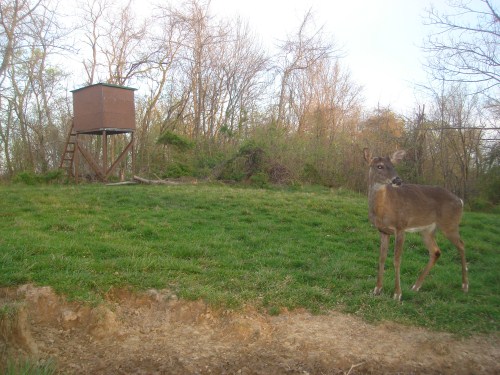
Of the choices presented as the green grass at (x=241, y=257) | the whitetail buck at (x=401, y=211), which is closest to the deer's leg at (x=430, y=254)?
the whitetail buck at (x=401, y=211)

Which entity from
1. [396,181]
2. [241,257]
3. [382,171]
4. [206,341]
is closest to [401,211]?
[396,181]

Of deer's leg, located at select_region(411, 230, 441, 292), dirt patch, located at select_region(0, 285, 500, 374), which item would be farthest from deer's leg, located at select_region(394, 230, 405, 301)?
dirt patch, located at select_region(0, 285, 500, 374)

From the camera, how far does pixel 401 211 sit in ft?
21.6

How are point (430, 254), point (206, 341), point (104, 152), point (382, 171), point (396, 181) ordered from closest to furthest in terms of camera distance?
point (206, 341) < point (396, 181) < point (382, 171) < point (430, 254) < point (104, 152)

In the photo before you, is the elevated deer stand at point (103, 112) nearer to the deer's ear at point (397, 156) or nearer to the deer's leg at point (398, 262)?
the deer's ear at point (397, 156)

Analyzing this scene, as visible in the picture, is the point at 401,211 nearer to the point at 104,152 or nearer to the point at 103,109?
the point at 103,109

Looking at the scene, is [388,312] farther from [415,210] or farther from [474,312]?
[415,210]

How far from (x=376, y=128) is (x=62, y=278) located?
22.3m

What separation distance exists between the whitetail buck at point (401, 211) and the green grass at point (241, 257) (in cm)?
42

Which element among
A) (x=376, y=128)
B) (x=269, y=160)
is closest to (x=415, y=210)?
(x=269, y=160)

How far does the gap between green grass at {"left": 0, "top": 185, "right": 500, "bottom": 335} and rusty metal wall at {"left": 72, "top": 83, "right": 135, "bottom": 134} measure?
7488 mm

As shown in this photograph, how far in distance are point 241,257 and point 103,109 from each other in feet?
→ 43.7

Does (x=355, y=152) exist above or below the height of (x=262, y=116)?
below

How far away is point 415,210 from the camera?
676 centimetres
